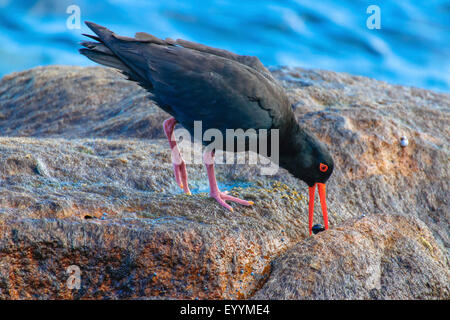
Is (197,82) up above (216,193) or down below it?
above

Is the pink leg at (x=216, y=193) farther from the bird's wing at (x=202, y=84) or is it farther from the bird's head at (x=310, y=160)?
the bird's head at (x=310, y=160)

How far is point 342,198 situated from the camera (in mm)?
4828

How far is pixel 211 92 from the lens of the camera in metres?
4.12

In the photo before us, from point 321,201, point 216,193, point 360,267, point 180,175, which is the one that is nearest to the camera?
point 360,267

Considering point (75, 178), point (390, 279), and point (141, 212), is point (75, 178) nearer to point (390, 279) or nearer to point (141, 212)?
point (141, 212)

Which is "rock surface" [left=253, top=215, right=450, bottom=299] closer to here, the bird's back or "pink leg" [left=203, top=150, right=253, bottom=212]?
"pink leg" [left=203, top=150, right=253, bottom=212]

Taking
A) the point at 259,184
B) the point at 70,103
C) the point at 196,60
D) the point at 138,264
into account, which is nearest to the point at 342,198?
Result: the point at 259,184

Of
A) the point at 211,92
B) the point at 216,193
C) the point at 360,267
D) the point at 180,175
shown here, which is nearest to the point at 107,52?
the point at 211,92

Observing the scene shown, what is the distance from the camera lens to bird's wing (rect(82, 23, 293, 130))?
4.10 metres

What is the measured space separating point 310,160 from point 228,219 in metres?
1.15

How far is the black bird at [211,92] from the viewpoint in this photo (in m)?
4.11

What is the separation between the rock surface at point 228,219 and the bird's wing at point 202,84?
0.74m

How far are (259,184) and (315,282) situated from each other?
1629 mm

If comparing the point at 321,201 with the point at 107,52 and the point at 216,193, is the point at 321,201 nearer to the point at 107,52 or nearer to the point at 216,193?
the point at 216,193
